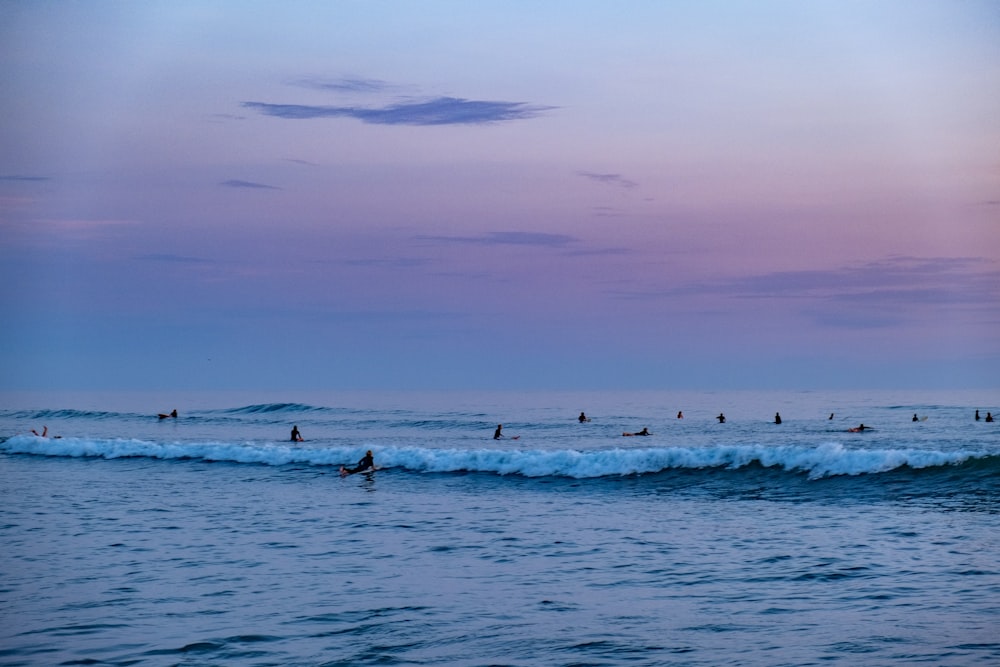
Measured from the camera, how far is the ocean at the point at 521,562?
36.3 feet

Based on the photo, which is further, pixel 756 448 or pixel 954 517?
pixel 756 448

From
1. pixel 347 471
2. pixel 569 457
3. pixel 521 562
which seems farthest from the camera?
pixel 347 471

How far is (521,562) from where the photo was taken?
16.5m

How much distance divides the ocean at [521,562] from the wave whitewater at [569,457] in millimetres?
128

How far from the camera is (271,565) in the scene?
16.5m

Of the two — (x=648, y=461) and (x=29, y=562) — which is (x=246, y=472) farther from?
(x=29, y=562)

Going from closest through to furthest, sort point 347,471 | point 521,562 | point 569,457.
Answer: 1. point 521,562
2. point 569,457
3. point 347,471

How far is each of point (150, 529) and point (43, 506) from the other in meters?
6.39

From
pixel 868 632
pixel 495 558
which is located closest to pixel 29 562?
pixel 495 558

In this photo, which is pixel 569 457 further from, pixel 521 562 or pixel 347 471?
pixel 521 562

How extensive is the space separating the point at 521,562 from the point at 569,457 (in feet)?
61.0

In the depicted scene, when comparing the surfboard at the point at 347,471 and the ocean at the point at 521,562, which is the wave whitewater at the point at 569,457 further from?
the surfboard at the point at 347,471

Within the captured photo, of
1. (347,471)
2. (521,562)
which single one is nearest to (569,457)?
(347,471)

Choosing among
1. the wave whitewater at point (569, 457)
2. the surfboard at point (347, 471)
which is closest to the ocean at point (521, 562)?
the wave whitewater at point (569, 457)
